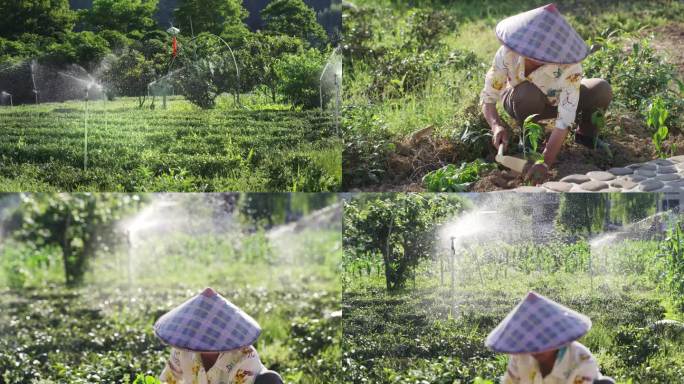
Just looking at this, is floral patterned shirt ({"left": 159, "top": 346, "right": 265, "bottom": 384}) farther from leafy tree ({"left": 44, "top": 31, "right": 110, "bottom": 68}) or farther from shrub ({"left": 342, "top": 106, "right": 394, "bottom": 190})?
leafy tree ({"left": 44, "top": 31, "right": 110, "bottom": 68})

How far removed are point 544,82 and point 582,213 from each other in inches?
29.4

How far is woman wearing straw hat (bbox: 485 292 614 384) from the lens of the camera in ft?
16.4

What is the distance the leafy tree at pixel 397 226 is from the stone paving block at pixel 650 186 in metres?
0.97

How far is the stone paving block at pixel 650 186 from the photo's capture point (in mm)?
6367

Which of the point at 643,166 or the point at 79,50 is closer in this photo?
the point at 643,166

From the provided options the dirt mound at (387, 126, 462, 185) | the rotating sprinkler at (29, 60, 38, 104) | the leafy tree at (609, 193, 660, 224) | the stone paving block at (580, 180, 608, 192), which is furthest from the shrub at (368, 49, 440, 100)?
the rotating sprinkler at (29, 60, 38, 104)

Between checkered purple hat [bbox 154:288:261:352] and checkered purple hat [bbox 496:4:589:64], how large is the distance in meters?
2.05

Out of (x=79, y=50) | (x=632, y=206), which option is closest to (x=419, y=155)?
(x=632, y=206)

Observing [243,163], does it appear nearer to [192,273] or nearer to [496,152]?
[192,273]

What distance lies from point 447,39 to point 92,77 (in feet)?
8.39

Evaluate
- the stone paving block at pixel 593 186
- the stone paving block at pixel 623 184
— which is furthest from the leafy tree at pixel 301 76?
the stone paving block at pixel 623 184

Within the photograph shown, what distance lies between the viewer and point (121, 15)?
7355 mm

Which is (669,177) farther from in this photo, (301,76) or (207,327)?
(207,327)

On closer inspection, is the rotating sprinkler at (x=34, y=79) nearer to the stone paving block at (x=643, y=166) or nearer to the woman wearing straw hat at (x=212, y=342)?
the woman wearing straw hat at (x=212, y=342)
